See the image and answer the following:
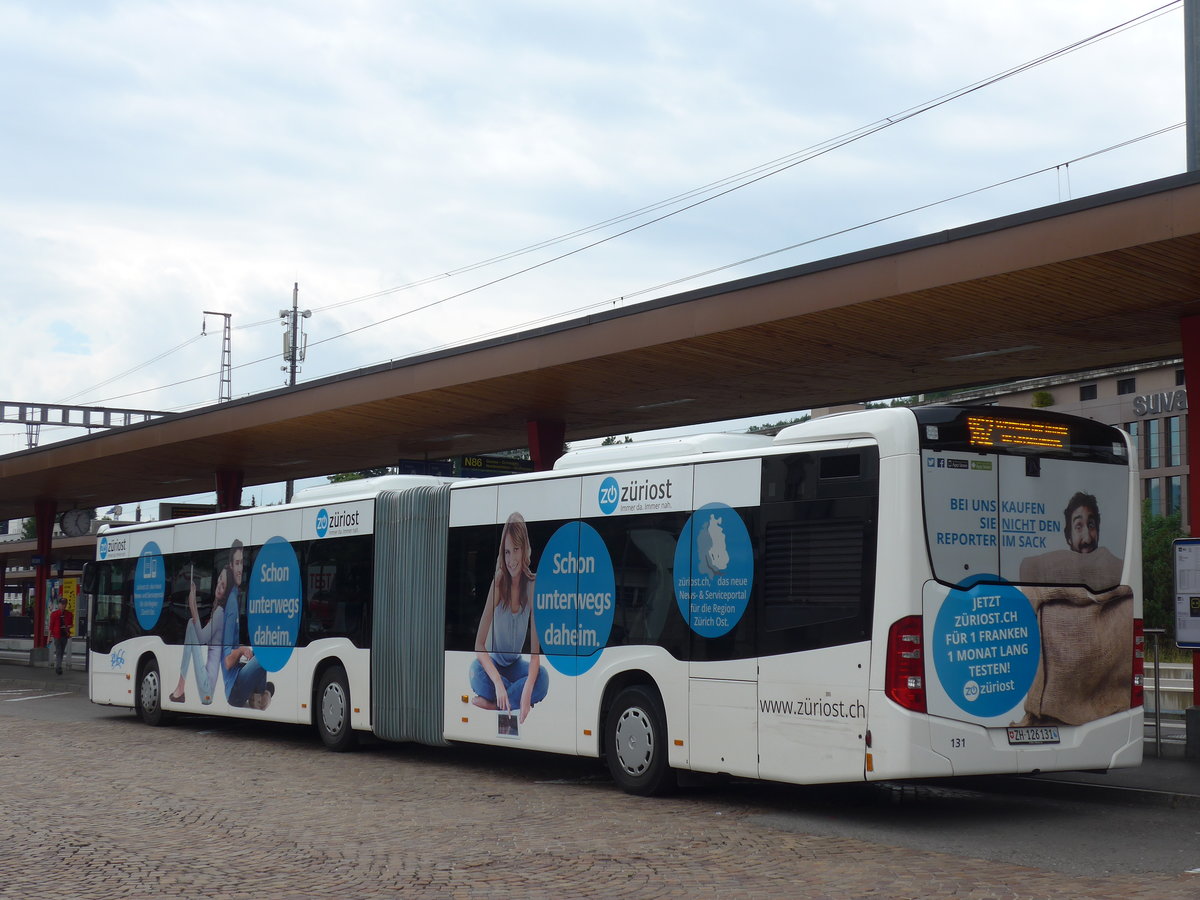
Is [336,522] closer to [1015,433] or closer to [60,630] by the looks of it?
[1015,433]

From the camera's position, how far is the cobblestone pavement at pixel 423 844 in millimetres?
7992

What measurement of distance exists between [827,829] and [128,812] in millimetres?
5459

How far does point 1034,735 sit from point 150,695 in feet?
47.5

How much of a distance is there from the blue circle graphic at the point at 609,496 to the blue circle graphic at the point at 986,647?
359 centimetres


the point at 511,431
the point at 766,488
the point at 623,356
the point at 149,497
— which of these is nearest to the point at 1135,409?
the point at 149,497

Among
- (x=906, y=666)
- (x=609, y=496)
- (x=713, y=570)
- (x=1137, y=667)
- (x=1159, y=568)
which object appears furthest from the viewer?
(x=1159, y=568)

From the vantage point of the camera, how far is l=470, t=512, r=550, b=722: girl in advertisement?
1384 centimetres

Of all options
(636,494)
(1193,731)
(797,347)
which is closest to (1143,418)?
(797,347)

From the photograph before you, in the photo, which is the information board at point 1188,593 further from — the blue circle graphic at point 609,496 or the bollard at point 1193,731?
the blue circle graphic at point 609,496

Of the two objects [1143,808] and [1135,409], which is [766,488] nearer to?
[1143,808]

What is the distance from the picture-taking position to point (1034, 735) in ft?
35.2

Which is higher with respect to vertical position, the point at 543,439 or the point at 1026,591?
the point at 543,439

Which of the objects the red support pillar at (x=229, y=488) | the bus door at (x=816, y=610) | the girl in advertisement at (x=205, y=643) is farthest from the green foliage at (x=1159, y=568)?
→ the bus door at (x=816, y=610)

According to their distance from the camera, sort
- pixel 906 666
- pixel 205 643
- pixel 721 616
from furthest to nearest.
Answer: pixel 205 643, pixel 721 616, pixel 906 666
